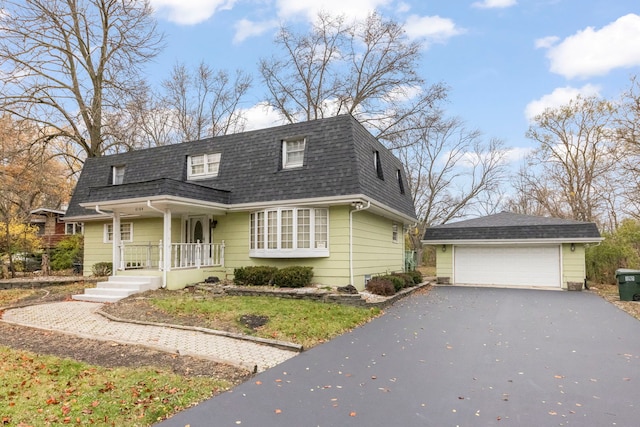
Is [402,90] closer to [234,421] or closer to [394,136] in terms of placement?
[394,136]

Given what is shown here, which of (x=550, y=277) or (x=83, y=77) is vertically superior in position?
(x=83, y=77)

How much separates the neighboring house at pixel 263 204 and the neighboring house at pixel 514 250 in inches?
138

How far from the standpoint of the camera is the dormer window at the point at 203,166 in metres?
14.1

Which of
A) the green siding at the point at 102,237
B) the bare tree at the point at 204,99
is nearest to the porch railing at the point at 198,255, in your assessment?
the green siding at the point at 102,237

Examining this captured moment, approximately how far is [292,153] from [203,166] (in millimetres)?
3596

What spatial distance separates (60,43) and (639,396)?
23.5 metres

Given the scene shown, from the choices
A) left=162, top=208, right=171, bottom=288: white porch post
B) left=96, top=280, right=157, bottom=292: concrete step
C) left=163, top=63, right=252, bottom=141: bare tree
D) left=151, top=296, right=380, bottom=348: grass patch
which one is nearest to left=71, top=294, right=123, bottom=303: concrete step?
left=96, top=280, right=157, bottom=292: concrete step

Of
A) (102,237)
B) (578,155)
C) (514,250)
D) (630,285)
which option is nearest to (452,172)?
(578,155)

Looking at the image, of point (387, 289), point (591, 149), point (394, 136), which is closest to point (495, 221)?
point (387, 289)

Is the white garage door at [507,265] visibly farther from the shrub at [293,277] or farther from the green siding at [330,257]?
the shrub at [293,277]

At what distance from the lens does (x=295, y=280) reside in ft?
36.4

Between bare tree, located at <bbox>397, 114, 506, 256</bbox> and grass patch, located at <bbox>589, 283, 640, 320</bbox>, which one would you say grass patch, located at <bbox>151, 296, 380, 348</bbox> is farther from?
bare tree, located at <bbox>397, 114, 506, 256</bbox>

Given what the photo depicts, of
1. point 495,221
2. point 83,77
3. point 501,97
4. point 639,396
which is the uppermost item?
point 83,77

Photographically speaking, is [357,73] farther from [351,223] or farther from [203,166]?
[351,223]
